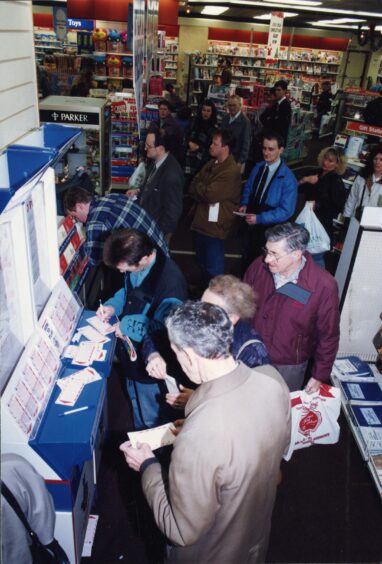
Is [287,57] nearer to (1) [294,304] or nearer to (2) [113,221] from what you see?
(2) [113,221]

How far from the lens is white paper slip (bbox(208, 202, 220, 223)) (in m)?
4.61

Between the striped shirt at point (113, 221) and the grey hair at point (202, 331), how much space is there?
1813 millimetres

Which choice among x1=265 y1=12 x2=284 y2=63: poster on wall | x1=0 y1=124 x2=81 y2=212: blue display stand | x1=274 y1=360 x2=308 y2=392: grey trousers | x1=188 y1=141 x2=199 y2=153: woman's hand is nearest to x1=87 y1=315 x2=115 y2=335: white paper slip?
x1=0 y1=124 x2=81 y2=212: blue display stand

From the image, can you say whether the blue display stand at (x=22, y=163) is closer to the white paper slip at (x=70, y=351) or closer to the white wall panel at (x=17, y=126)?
the white wall panel at (x=17, y=126)

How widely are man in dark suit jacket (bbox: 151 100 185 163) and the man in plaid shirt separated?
3349 mm

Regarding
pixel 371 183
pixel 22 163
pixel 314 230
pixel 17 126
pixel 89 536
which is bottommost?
pixel 89 536

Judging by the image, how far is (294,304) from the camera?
273 cm

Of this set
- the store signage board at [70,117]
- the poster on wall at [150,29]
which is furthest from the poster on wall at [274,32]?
the store signage board at [70,117]

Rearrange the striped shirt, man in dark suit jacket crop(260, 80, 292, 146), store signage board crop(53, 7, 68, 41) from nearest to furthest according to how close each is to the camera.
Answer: the striped shirt, man in dark suit jacket crop(260, 80, 292, 146), store signage board crop(53, 7, 68, 41)

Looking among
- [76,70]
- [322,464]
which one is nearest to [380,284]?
[322,464]

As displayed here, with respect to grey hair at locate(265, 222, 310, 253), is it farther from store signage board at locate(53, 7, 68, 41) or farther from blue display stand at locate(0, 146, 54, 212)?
store signage board at locate(53, 7, 68, 41)

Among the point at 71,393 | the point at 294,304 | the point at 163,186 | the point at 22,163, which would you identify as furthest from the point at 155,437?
the point at 163,186

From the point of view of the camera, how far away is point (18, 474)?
1.62m

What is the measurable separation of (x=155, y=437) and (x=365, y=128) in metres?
6.76
